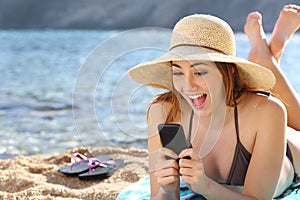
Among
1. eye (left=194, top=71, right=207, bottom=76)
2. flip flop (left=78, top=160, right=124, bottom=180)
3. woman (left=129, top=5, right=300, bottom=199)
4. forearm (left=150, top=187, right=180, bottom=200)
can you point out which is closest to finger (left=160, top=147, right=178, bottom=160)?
woman (left=129, top=5, right=300, bottom=199)

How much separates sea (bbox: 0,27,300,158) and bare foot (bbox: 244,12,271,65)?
1.97ft

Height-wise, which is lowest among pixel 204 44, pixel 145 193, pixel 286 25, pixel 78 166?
pixel 145 193

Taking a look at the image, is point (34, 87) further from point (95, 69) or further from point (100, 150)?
point (95, 69)

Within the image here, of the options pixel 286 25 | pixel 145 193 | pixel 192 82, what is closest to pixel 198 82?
pixel 192 82

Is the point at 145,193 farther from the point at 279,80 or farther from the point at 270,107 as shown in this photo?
the point at 279,80

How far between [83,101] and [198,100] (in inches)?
47.0

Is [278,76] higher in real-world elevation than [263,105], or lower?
higher

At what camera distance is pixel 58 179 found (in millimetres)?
3297

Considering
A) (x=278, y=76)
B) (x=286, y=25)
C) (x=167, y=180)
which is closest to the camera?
(x=167, y=180)

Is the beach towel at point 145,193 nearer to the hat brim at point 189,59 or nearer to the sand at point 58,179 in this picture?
the sand at point 58,179

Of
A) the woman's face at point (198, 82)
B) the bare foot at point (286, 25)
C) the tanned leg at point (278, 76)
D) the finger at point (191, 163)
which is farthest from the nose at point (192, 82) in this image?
the bare foot at point (286, 25)

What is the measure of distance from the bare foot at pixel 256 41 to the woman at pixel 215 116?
0.76 m

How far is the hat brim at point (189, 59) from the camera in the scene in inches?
78.8

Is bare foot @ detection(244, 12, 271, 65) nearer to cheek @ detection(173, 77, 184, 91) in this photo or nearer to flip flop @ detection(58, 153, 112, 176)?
cheek @ detection(173, 77, 184, 91)
